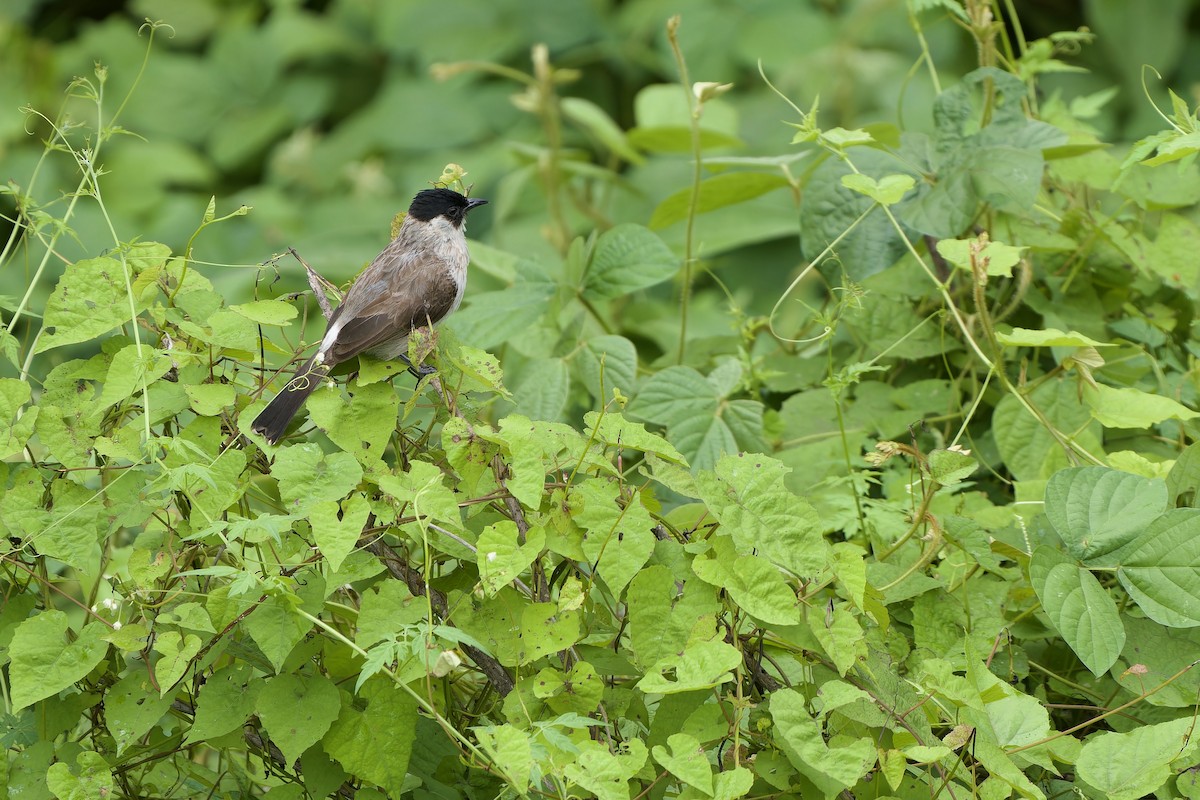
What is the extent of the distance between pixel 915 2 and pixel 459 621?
1.62m

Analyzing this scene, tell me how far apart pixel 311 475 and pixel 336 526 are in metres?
0.10

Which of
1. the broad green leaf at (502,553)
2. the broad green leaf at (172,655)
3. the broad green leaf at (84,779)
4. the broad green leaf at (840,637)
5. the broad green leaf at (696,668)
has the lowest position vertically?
the broad green leaf at (84,779)

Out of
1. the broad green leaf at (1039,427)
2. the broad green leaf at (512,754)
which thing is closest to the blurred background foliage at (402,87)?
the broad green leaf at (1039,427)

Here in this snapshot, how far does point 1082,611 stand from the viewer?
157 centimetres

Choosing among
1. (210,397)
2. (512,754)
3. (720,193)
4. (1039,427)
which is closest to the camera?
(512,754)

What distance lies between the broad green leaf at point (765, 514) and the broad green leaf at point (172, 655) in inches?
26.3

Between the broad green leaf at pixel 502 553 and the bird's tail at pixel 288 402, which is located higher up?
the bird's tail at pixel 288 402

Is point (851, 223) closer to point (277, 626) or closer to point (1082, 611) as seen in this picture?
point (1082, 611)

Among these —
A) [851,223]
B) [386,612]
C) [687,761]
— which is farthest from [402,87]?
[687,761]

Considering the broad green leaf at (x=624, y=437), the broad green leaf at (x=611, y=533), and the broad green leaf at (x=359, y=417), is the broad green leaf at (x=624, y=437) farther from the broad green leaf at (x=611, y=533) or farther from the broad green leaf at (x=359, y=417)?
the broad green leaf at (x=359, y=417)

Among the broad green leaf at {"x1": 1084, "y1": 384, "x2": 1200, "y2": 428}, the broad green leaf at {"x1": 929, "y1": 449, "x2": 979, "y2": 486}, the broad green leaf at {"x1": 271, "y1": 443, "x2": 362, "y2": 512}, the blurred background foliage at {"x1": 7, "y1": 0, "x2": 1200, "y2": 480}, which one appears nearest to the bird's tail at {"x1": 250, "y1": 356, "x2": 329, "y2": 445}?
the broad green leaf at {"x1": 271, "y1": 443, "x2": 362, "y2": 512}

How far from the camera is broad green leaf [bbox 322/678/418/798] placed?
4.85 feet

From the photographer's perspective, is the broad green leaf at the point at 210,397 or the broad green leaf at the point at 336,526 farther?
the broad green leaf at the point at 210,397

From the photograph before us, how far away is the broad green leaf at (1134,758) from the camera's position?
1386 millimetres
